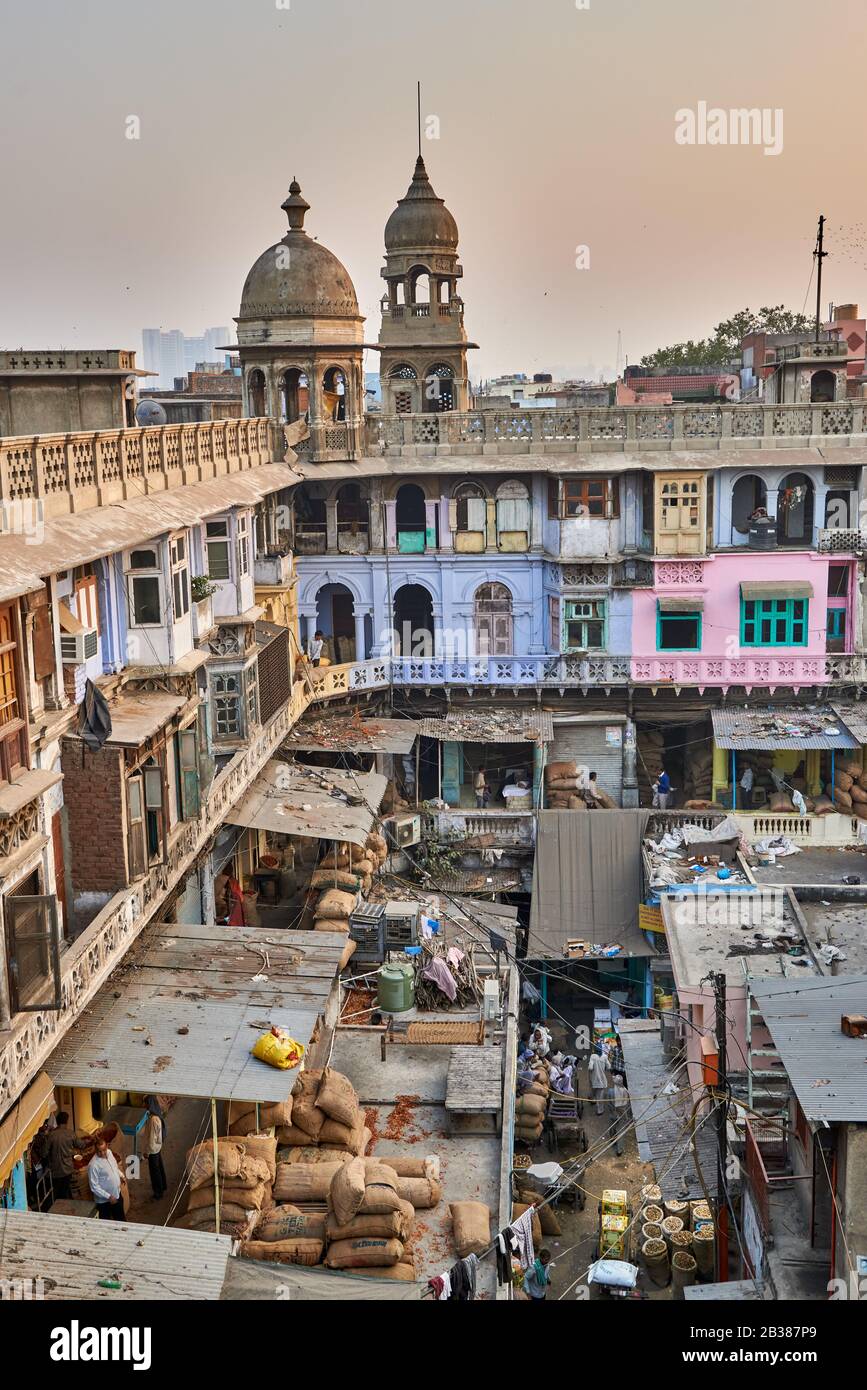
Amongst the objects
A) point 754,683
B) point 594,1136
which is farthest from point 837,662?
point 594,1136

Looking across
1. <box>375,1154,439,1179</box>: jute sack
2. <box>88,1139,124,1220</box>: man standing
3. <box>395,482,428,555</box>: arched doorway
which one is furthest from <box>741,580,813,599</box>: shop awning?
<box>88,1139,124,1220</box>: man standing

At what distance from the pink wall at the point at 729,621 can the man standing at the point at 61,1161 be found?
2323 centimetres

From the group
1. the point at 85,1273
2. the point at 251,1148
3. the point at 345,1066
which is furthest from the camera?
the point at 345,1066

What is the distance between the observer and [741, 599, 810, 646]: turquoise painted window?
36.2 m

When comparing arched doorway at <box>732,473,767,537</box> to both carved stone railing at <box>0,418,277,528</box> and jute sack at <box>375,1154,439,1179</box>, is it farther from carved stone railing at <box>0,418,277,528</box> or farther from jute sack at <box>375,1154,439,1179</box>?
jute sack at <box>375,1154,439,1179</box>

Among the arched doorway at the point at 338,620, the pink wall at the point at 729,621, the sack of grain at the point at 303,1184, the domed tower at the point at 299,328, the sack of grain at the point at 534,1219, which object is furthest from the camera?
the arched doorway at the point at 338,620

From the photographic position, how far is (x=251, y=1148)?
1653cm

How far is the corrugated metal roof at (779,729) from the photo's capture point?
33.6 metres

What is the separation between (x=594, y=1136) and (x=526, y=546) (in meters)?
17.4

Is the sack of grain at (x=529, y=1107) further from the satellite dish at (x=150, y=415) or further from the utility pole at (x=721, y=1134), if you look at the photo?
the satellite dish at (x=150, y=415)

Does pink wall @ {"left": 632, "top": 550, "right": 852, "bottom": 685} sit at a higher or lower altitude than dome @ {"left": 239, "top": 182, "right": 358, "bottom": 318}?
lower

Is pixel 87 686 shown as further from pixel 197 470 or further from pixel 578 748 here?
pixel 578 748

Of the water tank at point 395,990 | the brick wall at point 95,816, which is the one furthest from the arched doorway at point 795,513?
the brick wall at point 95,816

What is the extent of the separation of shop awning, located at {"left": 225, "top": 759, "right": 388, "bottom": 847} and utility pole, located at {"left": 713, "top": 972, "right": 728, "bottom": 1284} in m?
10.0
